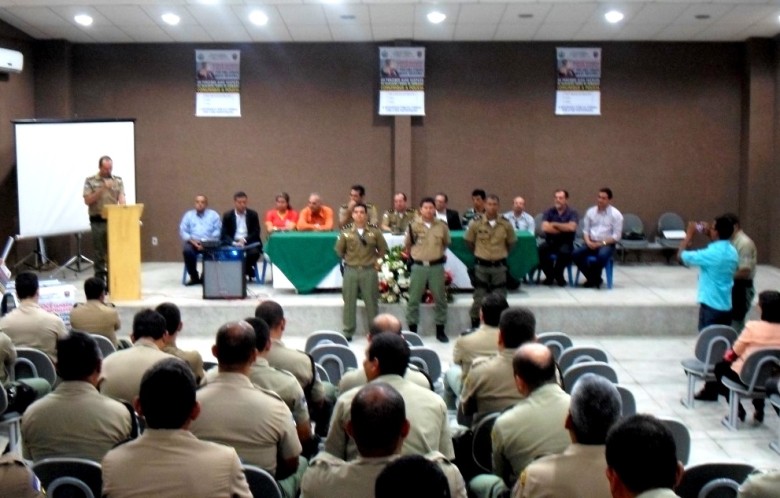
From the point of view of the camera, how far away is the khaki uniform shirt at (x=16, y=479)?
2809mm

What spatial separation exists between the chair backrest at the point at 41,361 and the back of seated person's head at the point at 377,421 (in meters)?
3.67

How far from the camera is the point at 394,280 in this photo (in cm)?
1043

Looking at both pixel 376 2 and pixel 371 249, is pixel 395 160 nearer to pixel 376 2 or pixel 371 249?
pixel 376 2

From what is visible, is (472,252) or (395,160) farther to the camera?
(395,160)

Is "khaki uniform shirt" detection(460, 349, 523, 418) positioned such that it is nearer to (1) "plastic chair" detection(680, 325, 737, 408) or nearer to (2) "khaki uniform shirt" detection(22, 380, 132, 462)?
(2) "khaki uniform shirt" detection(22, 380, 132, 462)

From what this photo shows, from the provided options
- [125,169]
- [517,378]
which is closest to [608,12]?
[125,169]

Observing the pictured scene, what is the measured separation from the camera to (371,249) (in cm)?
955

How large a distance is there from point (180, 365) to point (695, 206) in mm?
12122

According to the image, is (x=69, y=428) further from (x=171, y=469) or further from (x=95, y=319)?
(x=95, y=319)

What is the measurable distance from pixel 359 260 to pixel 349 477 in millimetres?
6672

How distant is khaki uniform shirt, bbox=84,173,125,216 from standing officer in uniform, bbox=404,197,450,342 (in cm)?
369

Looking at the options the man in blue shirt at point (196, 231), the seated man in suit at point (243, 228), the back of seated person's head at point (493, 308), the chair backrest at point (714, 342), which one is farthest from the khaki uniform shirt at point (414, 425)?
the man in blue shirt at point (196, 231)

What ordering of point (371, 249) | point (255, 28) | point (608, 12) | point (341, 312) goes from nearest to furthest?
point (371, 249) < point (341, 312) < point (608, 12) < point (255, 28)

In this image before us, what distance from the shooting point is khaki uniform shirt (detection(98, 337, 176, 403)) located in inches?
186
